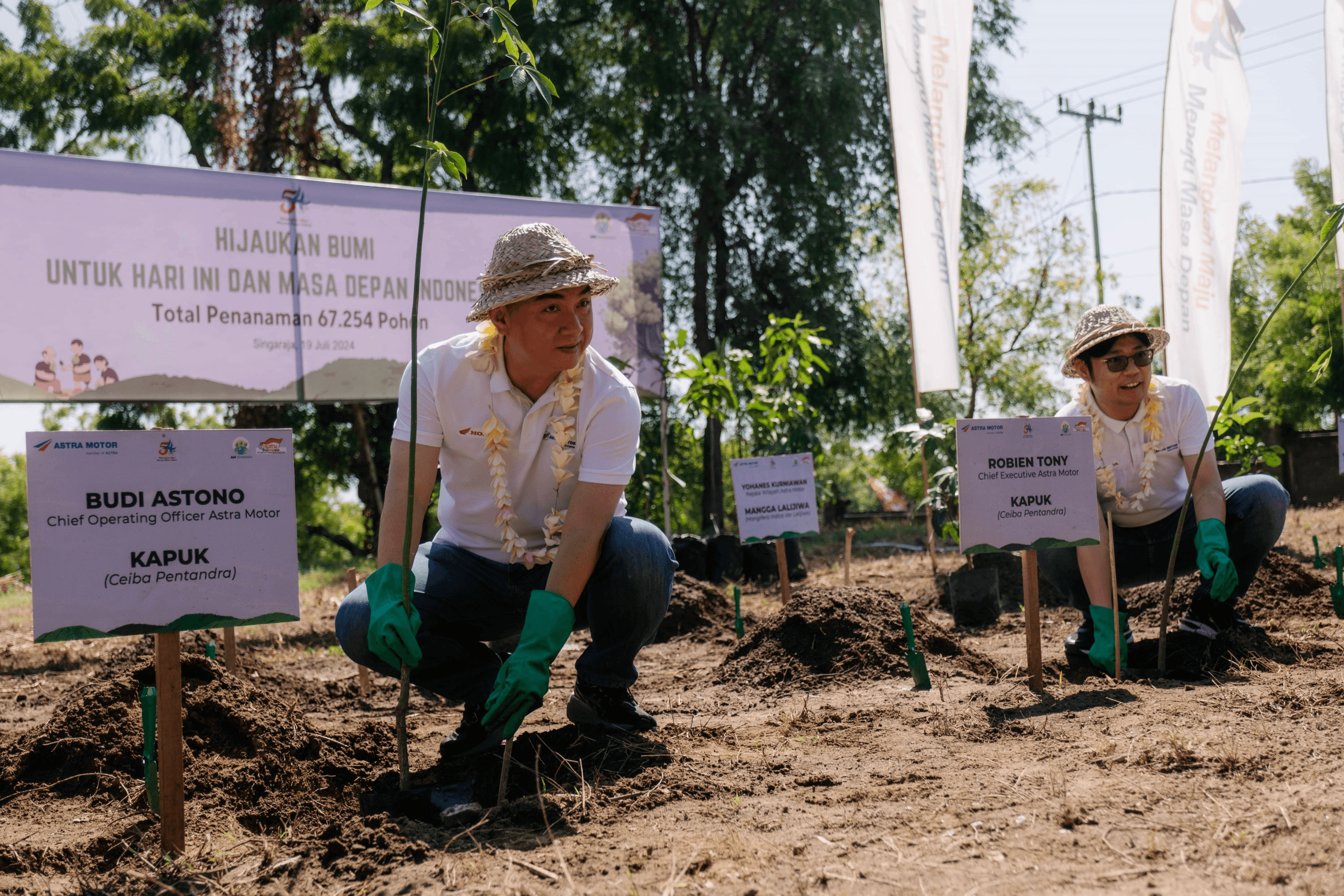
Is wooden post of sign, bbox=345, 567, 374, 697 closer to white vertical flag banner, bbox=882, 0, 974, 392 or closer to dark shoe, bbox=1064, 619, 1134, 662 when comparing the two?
dark shoe, bbox=1064, 619, 1134, 662

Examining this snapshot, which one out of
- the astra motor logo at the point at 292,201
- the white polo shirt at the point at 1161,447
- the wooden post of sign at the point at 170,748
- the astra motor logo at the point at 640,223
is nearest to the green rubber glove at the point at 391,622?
the wooden post of sign at the point at 170,748

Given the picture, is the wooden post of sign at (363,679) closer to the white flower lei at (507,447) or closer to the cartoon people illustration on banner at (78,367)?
the white flower lei at (507,447)

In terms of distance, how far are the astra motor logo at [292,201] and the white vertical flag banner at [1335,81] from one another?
23.1 feet

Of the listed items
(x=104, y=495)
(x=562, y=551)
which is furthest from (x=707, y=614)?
(x=104, y=495)

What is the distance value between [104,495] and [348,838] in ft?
2.54

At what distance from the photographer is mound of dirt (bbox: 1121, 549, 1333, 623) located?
12.7 feet

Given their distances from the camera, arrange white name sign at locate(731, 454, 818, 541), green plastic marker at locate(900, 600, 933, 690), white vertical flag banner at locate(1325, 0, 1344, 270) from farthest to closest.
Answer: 1. white vertical flag banner at locate(1325, 0, 1344, 270)
2. white name sign at locate(731, 454, 818, 541)
3. green plastic marker at locate(900, 600, 933, 690)

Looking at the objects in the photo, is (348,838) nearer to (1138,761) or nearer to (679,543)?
(1138,761)

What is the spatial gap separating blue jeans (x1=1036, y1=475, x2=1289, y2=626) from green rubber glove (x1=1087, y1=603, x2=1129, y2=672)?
0.17 meters

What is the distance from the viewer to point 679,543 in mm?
6637

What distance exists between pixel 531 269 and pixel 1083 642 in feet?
7.17

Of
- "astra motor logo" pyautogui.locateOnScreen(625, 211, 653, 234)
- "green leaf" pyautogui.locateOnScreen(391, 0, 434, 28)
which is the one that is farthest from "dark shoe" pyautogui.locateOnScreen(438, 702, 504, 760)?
"astra motor logo" pyautogui.locateOnScreen(625, 211, 653, 234)

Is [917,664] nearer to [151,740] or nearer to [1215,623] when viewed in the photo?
[1215,623]

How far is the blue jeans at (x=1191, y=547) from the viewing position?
3.26 metres
